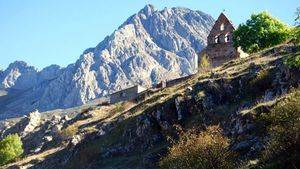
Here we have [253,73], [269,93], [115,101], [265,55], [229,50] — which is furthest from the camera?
[115,101]

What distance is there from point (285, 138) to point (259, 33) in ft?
261

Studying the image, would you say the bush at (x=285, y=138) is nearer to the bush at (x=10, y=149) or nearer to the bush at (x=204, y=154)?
the bush at (x=204, y=154)

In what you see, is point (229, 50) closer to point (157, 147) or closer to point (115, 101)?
point (115, 101)

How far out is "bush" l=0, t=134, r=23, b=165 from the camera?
12938 centimetres

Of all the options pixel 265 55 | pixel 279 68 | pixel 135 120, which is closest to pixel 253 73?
pixel 279 68

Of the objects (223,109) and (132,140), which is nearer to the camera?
(223,109)

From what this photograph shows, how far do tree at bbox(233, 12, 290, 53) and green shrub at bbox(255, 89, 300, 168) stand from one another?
73637 millimetres

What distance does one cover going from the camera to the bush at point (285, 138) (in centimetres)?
3186

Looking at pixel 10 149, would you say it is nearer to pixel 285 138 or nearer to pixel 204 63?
pixel 204 63

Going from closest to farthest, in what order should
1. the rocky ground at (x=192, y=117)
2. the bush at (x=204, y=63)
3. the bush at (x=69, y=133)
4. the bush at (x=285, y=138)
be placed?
the bush at (x=285, y=138)
the rocky ground at (x=192, y=117)
the bush at (x=69, y=133)
the bush at (x=204, y=63)

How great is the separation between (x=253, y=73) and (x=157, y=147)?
1503cm

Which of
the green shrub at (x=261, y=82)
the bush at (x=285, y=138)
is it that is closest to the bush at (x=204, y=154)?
the bush at (x=285, y=138)

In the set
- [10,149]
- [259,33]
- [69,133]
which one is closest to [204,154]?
[69,133]

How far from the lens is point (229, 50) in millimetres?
114812
